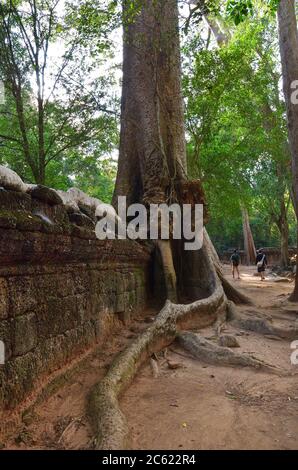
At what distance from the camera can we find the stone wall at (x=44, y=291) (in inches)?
85.9

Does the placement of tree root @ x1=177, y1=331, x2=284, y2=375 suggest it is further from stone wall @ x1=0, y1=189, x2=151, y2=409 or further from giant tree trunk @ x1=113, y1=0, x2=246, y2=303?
giant tree trunk @ x1=113, y1=0, x2=246, y2=303

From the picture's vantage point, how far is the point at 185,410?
2617mm

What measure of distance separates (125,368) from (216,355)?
3.71 feet

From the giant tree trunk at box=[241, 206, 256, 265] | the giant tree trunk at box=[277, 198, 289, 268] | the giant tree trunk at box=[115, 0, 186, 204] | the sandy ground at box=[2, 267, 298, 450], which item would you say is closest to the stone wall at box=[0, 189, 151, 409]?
the sandy ground at box=[2, 267, 298, 450]

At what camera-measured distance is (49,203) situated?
278 cm

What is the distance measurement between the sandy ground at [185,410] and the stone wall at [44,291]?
8.3 inches

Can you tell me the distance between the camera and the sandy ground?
2162 mm

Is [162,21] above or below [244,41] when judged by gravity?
below

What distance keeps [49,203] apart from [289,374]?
2.63 metres

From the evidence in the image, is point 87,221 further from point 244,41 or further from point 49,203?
point 244,41

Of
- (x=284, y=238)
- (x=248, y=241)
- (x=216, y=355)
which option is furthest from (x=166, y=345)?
(x=248, y=241)

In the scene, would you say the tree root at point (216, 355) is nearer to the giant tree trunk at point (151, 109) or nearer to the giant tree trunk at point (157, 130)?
the giant tree trunk at point (157, 130)

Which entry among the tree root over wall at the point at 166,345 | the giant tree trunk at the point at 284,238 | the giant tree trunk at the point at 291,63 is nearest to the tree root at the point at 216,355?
the tree root over wall at the point at 166,345
